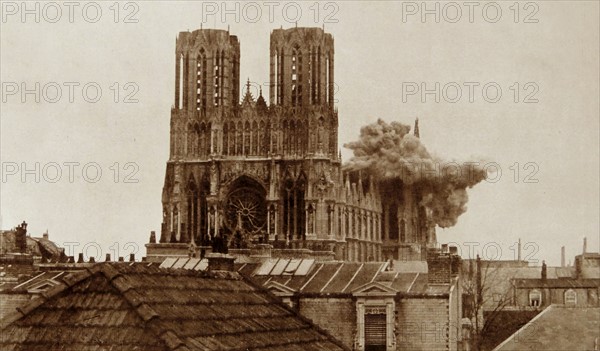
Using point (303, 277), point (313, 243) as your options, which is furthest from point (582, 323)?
point (313, 243)

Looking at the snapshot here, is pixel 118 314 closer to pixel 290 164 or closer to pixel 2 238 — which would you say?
pixel 2 238

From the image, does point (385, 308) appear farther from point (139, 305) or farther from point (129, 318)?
point (129, 318)

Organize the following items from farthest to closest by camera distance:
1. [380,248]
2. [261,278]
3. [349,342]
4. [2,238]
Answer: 1. [380,248]
2. [2,238]
3. [261,278]
4. [349,342]

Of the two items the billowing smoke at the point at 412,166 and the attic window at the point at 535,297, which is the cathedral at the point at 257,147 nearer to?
the billowing smoke at the point at 412,166

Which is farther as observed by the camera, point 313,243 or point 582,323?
point 313,243

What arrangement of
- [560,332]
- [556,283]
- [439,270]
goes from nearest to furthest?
[439,270]
[560,332]
[556,283]

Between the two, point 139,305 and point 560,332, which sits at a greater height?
point 139,305

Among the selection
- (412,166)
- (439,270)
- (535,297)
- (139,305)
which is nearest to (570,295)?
(535,297)
